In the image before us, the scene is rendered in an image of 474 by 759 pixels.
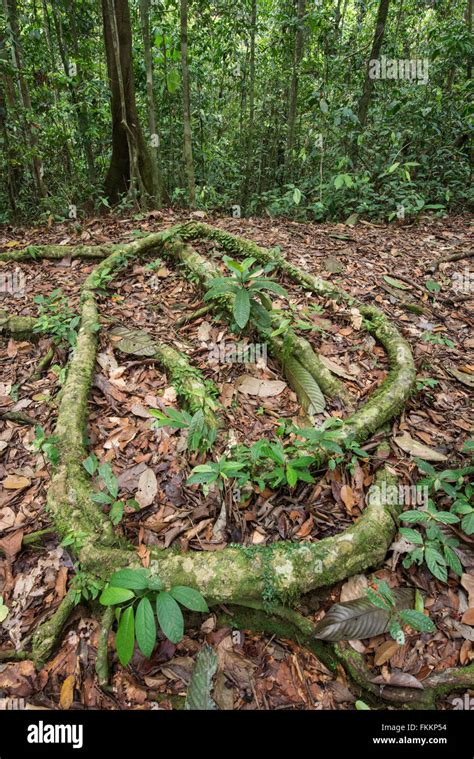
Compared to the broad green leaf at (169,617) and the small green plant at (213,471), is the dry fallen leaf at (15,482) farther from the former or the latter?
the broad green leaf at (169,617)

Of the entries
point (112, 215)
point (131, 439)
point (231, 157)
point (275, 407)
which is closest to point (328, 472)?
point (275, 407)

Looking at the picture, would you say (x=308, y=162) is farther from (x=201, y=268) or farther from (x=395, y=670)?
(x=395, y=670)

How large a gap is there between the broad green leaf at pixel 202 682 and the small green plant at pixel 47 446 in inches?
55.4

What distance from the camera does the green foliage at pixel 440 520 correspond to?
Result: 88.1 inches

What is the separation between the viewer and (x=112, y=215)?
678 cm

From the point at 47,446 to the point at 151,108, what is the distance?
620 centimetres

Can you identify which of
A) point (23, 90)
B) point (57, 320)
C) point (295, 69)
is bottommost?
point (57, 320)

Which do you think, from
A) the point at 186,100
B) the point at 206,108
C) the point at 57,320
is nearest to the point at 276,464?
the point at 57,320

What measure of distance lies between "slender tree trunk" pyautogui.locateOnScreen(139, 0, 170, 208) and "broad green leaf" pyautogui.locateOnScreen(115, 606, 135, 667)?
262 inches

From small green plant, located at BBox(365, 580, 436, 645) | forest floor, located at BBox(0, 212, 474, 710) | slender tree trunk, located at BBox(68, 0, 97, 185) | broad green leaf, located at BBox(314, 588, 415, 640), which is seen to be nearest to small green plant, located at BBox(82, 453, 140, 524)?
forest floor, located at BBox(0, 212, 474, 710)

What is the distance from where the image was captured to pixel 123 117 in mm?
6617

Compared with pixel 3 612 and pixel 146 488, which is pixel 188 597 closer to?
pixel 146 488

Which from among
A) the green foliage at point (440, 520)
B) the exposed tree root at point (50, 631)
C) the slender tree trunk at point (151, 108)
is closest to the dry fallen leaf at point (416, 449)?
the green foliage at point (440, 520)

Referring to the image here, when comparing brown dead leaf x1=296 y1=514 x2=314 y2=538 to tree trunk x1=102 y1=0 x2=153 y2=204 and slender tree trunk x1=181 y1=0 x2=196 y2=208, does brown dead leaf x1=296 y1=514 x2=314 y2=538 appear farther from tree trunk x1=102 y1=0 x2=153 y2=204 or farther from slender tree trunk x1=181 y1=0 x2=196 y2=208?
tree trunk x1=102 y1=0 x2=153 y2=204
